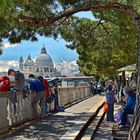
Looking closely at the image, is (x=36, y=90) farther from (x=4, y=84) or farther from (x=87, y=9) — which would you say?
(x=87, y=9)

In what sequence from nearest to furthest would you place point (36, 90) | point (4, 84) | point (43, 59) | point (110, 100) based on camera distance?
point (4, 84), point (36, 90), point (110, 100), point (43, 59)

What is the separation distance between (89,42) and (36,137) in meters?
8.10

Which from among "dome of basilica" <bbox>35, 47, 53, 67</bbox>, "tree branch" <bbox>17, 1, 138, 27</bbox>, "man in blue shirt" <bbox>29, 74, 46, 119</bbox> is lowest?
"man in blue shirt" <bbox>29, 74, 46, 119</bbox>

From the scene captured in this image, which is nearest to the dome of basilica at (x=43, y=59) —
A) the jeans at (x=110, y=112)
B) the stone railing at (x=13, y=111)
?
the jeans at (x=110, y=112)

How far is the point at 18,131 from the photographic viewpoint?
14211 mm

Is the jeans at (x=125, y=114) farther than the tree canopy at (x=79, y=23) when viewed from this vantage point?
Yes

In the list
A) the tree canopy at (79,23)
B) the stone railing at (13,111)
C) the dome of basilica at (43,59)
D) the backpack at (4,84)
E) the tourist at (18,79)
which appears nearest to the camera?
the tree canopy at (79,23)

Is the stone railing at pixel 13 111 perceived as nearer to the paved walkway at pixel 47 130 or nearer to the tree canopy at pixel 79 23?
the paved walkway at pixel 47 130

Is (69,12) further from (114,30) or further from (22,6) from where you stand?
(114,30)

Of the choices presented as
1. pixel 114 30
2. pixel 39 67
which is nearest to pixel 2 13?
pixel 114 30

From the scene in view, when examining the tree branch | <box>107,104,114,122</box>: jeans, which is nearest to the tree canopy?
the tree branch

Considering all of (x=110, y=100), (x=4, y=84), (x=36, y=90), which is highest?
(x=4, y=84)

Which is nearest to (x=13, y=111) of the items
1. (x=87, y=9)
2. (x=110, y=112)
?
(x=110, y=112)

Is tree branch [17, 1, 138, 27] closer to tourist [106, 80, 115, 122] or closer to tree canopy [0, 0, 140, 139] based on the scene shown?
tree canopy [0, 0, 140, 139]
